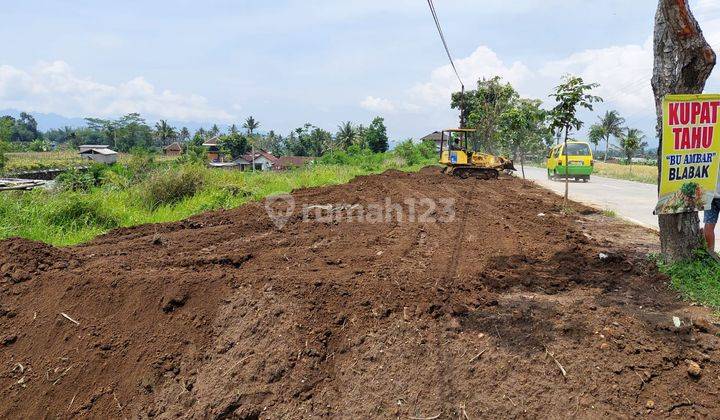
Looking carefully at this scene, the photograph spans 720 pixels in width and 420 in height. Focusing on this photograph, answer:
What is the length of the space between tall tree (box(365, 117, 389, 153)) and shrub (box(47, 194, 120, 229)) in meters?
47.0

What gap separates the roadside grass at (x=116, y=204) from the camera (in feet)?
24.8

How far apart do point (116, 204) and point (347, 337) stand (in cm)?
827

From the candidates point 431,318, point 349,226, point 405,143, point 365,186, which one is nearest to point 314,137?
point 405,143

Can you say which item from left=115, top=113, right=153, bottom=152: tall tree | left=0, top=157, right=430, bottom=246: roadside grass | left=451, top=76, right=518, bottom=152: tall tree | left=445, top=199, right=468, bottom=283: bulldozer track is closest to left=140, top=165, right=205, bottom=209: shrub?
left=0, top=157, right=430, bottom=246: roadside grass

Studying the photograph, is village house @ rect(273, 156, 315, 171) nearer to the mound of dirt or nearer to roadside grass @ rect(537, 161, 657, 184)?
roadside grass @ rect(537, 161, 657, 184)

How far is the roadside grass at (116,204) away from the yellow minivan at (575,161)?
13146mm

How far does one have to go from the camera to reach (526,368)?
306 centimetres

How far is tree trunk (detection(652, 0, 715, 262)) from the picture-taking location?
4223mm

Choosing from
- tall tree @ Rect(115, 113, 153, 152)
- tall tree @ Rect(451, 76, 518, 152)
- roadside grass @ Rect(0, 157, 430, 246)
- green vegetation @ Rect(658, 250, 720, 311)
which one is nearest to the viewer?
green vegetation @ Rect(658, 250, 720, 311)

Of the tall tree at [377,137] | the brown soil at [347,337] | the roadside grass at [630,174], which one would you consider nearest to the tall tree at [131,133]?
the tall tree at [377,137]

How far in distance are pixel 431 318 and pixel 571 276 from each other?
2.03 m

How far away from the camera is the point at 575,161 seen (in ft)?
67.3

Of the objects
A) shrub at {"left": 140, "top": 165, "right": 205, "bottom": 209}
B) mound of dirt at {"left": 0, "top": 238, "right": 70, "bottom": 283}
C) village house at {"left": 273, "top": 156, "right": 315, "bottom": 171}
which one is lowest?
mound of dirt at {"left": 0, "top": 238, "right": 70, "bottom": 283}

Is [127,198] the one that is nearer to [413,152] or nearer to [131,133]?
[413,152]
